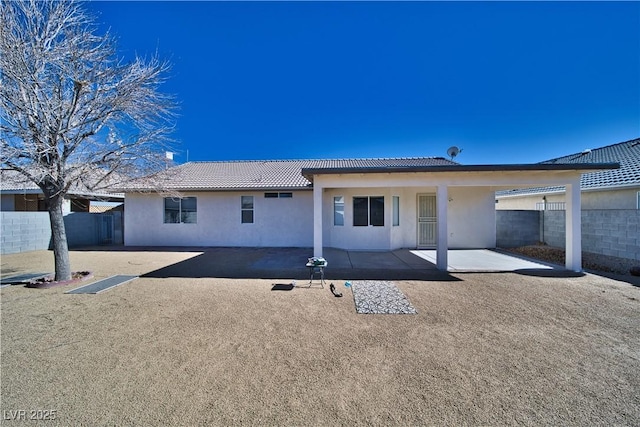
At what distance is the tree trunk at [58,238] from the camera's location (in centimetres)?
633

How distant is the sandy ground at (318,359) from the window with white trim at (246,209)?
694 cm

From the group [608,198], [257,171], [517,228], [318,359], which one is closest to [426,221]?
[517,228]

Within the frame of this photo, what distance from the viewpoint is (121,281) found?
6.54m

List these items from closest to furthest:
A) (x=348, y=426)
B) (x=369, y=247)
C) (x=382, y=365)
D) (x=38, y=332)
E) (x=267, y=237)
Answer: (x=348, y=426) → (x=382, y=365) → (x=38, y=332) → (x=369, y=247) → (x=267, y=237)

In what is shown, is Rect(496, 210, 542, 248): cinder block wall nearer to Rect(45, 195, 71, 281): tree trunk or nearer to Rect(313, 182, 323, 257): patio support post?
Rect(313, 182, 323, 257): patio support post

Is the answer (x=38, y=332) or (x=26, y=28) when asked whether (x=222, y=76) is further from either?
(x=38, y=332)

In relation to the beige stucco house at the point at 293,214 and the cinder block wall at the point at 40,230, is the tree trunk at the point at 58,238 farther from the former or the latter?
the cinder block wall at the point at 40,230

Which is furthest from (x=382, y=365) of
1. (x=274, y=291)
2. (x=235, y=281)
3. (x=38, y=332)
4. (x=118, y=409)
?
(x=38, y=332)

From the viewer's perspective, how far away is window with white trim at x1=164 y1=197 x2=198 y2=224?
12.4 metres

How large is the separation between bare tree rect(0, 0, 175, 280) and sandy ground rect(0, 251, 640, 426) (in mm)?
2863

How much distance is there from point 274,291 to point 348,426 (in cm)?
383

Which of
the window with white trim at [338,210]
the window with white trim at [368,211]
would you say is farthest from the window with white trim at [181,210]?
the window with white trim at [368,211]

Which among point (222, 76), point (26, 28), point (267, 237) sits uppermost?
point (222, 76)

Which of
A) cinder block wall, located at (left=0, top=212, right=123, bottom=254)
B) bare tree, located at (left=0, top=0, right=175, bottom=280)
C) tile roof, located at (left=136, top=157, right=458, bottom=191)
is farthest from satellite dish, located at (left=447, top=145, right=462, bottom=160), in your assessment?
cinder block wall, located at (left=0, top=212, right=123, bottom=254)
